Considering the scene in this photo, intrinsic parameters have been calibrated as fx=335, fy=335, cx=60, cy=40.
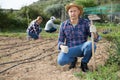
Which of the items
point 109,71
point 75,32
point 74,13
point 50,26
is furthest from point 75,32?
point 50,26

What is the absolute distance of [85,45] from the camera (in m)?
5.12

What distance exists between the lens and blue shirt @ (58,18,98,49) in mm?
5246

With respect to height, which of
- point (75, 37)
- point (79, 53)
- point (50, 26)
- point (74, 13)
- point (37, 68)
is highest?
point (74, 13)

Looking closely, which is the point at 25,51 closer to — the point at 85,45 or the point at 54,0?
the point at 85,45

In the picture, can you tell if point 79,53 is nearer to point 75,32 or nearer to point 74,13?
point 75,32

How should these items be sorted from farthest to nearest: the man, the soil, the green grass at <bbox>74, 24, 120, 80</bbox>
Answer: the man
the soil
the green grass at <bbox>74, 24, 120, 80</bbox>

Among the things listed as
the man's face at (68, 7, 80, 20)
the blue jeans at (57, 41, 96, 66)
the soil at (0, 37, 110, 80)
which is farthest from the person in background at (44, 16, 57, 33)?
the man's face at (68, 7, 80, 20)

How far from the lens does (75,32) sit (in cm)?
527

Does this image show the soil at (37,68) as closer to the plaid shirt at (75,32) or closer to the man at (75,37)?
the man at (75,37)

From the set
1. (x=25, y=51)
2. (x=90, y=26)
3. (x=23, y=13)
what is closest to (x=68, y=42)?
(x=90, y=26)

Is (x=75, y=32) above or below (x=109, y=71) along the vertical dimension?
above

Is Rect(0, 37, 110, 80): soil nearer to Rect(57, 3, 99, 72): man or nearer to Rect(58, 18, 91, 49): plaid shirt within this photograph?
Rect(57, 3, 99, 72): man

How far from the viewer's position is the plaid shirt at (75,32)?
5.25 metres

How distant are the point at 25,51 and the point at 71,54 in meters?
2.97
